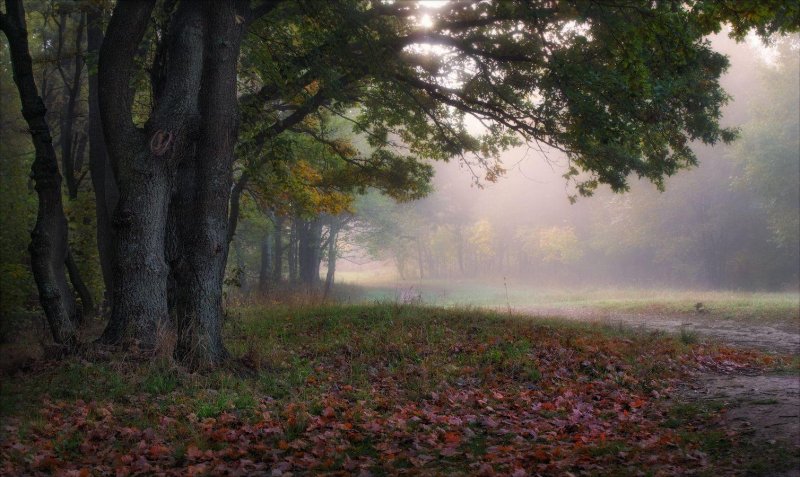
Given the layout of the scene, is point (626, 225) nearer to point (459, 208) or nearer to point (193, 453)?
point (459, 208)

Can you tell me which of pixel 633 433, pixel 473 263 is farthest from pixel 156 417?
pixel 473 263

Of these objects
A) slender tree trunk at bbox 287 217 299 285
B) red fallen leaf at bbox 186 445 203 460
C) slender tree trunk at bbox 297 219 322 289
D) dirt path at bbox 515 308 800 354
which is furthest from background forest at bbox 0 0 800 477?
slender tree trunk at bbox 287 217 299 285

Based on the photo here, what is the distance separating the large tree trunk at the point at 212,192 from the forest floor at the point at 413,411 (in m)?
0.62

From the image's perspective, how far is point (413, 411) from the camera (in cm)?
738

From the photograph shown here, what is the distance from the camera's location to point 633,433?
6.62 metres

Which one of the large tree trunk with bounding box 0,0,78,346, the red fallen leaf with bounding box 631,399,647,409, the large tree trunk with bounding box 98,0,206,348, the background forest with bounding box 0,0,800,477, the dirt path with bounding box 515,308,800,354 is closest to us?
the background forest with bounding box 0,0,800,477

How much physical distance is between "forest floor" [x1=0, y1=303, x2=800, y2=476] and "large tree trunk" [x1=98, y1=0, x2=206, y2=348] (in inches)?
32.9

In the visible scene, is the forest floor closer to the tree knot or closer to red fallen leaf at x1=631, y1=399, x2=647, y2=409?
red fallen leaf at x1=631, y1=399, x2=647, y2=409

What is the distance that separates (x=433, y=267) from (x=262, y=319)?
61.4 m

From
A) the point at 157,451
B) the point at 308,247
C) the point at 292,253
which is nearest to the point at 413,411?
the point at 157,451

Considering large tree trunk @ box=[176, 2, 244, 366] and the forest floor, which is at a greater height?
large tree trunk @ box=[176, 2, 244, 366]

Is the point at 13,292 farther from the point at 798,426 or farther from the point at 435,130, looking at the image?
the point at 798,426

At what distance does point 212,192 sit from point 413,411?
427cm

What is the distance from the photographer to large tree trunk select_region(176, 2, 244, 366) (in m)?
8.72
